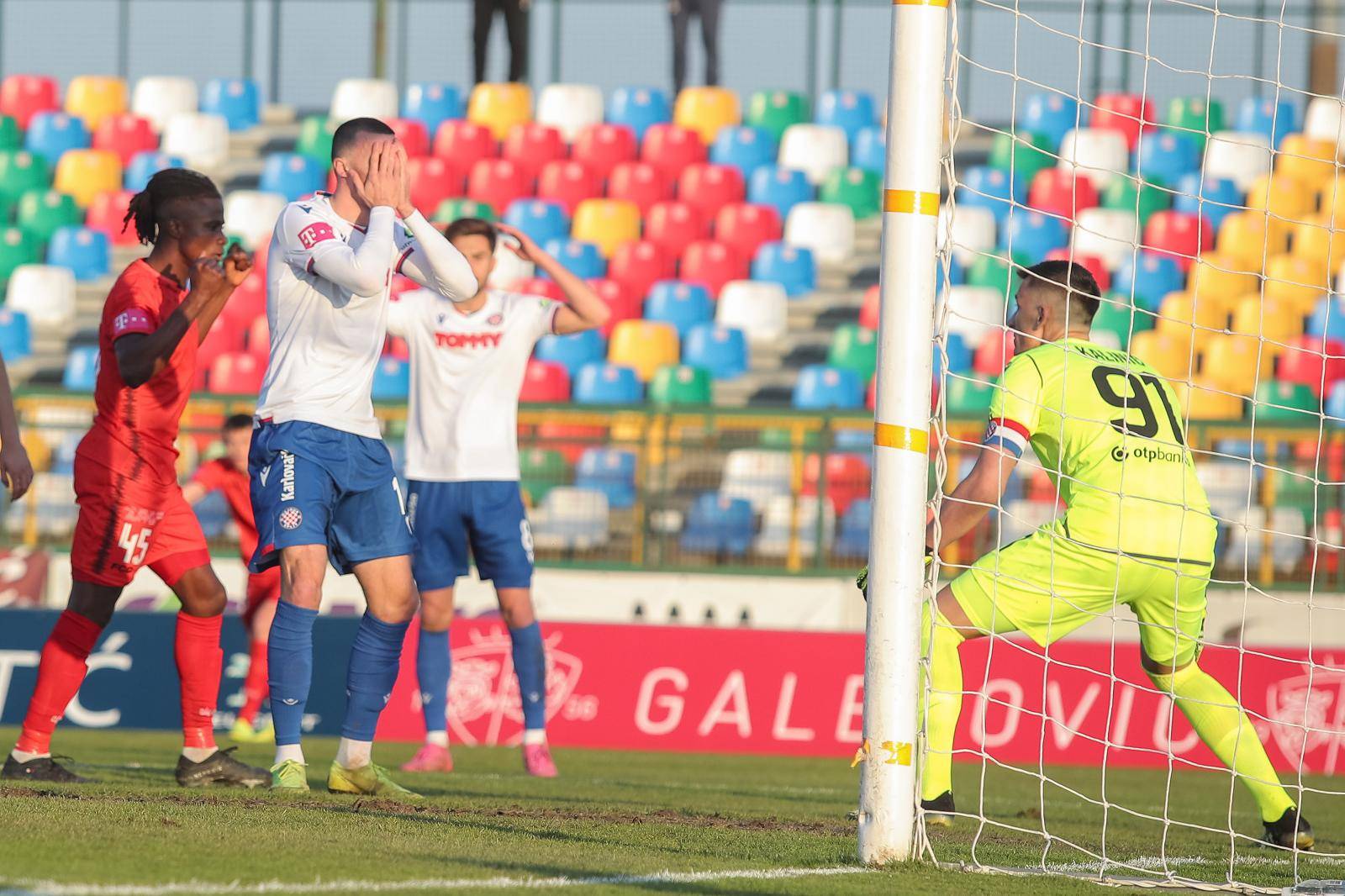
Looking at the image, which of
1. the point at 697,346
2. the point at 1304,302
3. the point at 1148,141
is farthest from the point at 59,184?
the point at 1304,302

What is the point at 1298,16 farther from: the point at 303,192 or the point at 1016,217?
the point at 303,192

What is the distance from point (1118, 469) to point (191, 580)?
9.80 ft

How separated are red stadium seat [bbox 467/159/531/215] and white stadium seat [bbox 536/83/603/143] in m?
1.35

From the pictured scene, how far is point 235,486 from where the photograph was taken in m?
9.83

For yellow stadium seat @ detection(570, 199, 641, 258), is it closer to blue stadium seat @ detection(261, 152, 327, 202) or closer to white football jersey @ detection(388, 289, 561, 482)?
blue stadium seat @ detection(261, 152, 327, 202)

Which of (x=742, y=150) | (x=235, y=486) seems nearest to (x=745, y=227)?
(x=742, y=150)

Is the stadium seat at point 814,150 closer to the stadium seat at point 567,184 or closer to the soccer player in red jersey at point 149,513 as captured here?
the stadium seat at point 567,184

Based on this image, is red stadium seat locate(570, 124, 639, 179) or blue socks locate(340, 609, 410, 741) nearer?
blue socks locate(340, 609, 410, 741)

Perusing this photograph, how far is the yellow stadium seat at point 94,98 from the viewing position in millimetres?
19922

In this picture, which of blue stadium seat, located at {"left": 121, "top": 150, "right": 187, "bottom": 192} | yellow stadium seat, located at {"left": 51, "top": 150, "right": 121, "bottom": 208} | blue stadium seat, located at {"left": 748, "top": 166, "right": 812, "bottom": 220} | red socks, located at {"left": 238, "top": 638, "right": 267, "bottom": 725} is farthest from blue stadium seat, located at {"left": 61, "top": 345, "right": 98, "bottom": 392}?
blue stadium seat, located at {"left": 748, "top": 166, "right": 812, "bottom": 220}

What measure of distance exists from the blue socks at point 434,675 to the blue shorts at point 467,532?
0.91ft

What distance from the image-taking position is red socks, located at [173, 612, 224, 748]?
566cm

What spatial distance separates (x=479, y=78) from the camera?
19.7m

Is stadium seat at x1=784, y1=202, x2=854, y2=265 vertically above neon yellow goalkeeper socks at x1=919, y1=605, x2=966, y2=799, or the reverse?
stadium seat at x1=784, y1=202, x2=854, y2=265
